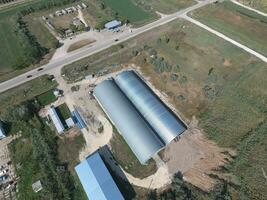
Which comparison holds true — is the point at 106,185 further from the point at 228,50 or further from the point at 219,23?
the point at 219,23

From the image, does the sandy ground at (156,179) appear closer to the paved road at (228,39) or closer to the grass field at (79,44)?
the paved road at (228,39)

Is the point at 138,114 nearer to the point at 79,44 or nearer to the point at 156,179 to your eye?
the point at 156,179

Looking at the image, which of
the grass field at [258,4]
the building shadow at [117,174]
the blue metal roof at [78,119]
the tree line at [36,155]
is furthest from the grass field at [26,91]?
the grass field at [258,4]

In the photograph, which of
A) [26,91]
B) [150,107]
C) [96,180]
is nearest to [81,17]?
[26,91]

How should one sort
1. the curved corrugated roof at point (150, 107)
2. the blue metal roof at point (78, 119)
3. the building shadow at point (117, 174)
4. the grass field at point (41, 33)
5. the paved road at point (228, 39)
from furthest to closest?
the grass field at point (41, 33) < the paved road at point (228, 39) < the blue metal roof at point (78, 119) < the curved corrugated roof at point (150, 107) < the building shadow at point (117, 174)

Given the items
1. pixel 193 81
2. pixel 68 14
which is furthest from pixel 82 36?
pixel 193 81

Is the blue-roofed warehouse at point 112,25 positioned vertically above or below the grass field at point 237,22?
above

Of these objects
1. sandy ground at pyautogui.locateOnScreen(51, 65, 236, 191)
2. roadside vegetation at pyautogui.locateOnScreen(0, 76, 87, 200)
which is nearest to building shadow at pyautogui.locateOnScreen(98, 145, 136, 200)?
sandy ground at pyautogui.locateOnScreen(51, 65, 236, 191)

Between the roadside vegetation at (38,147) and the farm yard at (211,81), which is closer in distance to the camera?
the roadside vegetation at (38,147)
